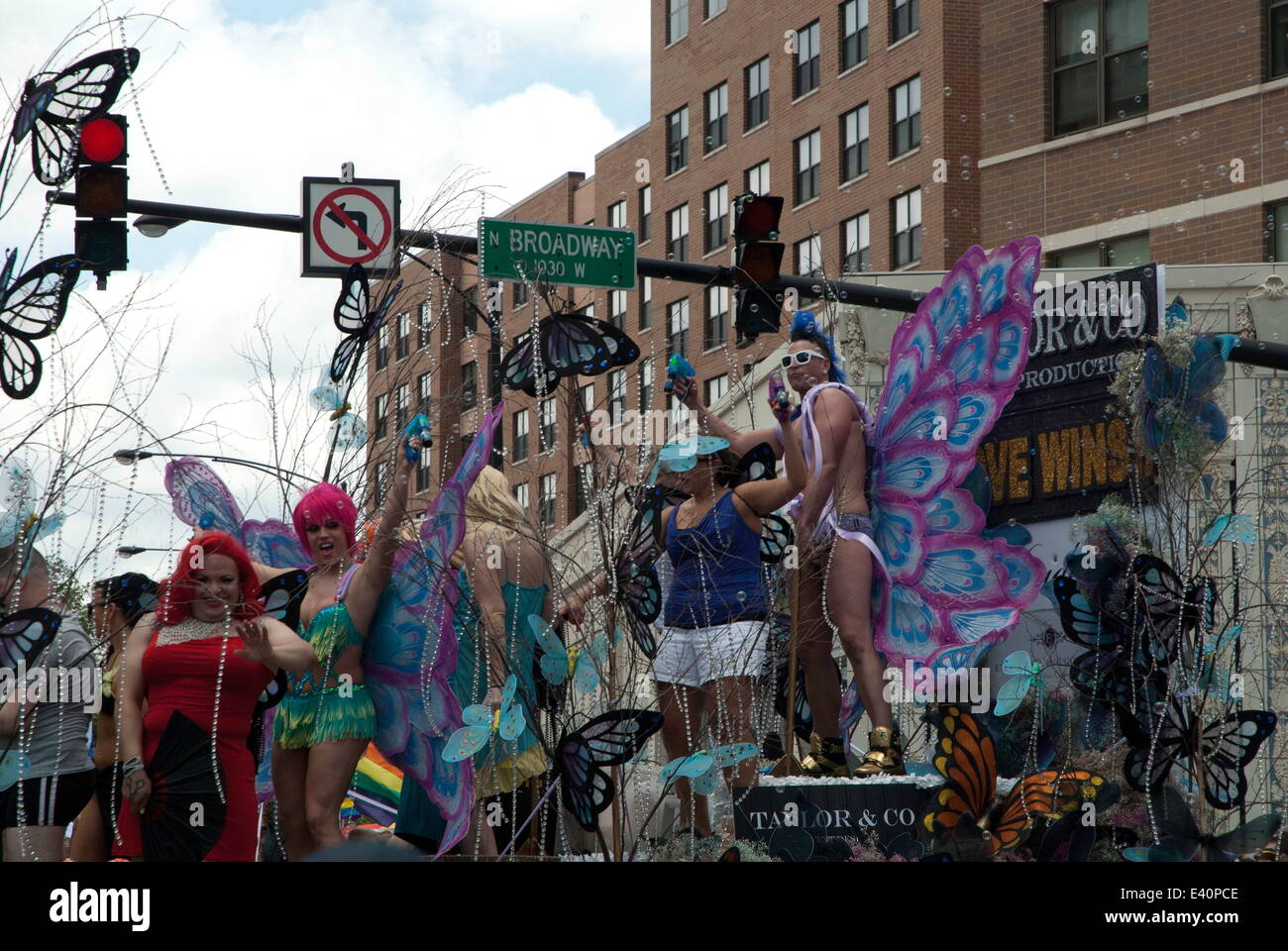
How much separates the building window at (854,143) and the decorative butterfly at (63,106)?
32920 millimetres

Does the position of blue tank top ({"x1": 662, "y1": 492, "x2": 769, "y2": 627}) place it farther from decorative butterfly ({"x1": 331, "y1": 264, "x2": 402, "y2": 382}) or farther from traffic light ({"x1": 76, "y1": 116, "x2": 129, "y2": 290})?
traffic light ({"x1": 76, "y1": 116, "x2": 129, "y2": 290})

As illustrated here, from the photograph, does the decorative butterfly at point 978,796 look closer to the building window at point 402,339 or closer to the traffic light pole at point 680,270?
the traffic light pole at point 680,270

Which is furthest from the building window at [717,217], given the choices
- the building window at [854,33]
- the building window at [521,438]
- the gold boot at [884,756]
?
the gold boot at [884,756]

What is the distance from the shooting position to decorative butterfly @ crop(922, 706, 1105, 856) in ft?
21.6

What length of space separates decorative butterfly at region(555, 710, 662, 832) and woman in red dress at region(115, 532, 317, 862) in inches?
38.8

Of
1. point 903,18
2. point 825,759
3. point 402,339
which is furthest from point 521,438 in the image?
point 825,759

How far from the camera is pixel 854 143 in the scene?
39.3m

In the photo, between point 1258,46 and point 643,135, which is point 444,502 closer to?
point 1258,46

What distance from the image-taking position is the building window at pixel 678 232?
44.2 meters

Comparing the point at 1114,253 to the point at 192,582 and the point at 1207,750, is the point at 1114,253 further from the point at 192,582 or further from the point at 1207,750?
the point at 192,582

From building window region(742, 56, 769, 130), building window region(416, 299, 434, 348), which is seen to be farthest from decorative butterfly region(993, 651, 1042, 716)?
building window region(742, 56, 769, 130)
